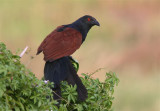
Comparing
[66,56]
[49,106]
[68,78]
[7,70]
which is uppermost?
[66,56]

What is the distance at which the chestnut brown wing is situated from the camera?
1.64 meters

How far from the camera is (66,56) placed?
1.71m

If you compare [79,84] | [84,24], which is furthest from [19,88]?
[84,24]

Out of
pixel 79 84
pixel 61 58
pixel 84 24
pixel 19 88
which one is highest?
pixel 84 24

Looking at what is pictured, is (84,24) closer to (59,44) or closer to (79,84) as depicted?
(59,44)

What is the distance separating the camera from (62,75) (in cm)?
160

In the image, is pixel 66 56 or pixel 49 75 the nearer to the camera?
pixel 49 75

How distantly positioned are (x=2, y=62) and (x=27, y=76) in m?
0.09

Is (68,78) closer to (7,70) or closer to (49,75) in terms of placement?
(49,75)

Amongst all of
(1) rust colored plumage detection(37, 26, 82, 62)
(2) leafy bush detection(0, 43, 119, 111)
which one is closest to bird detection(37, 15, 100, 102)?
(1) rust colored plumage detection(37, 26, 82, 62)

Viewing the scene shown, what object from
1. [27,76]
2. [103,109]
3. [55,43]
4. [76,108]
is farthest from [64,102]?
[27,76]

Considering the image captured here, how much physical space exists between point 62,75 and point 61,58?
4.8 inches

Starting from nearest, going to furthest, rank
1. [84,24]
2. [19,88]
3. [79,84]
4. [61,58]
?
[19,88]
[79,84]
[61,58]
[84,24]

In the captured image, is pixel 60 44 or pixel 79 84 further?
pixel 60 44
